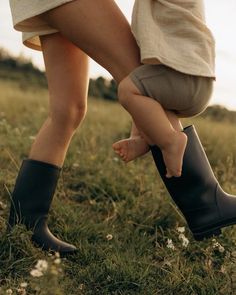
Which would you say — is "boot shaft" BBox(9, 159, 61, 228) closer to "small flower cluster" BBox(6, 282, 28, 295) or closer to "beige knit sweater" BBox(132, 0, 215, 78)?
"small flower cluster" BBox(6, 282, 28, 295)

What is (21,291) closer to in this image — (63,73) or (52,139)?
(52,139)

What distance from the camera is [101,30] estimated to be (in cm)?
216

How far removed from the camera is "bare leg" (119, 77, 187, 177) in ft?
6.96

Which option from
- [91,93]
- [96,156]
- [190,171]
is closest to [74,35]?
[190,171]

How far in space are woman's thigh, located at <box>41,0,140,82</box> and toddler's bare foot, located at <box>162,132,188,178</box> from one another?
1.05ft

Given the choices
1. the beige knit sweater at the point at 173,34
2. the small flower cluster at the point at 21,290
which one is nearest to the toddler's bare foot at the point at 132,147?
the beige knit sweater at the point at 173,34

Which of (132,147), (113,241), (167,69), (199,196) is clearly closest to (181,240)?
(113,241)

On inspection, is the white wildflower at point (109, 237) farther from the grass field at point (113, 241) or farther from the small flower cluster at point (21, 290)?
the small flower cluster at point (21, 290)

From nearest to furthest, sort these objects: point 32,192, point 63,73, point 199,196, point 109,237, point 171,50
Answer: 1. point 171,50
2. point 199,196
3. point 63,73
4. point 32,192
5. point 109,237

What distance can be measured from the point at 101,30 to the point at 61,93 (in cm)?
47

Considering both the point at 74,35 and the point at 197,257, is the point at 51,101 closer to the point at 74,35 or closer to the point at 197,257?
the point at 74,35

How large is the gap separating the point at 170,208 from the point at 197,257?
0.53m

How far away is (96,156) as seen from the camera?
4.22 meters

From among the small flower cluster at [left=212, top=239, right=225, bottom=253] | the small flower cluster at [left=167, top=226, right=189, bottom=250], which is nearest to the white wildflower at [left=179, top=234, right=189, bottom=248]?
the small flower cluster at [left=167, top=226, right=189, bottom=250]
